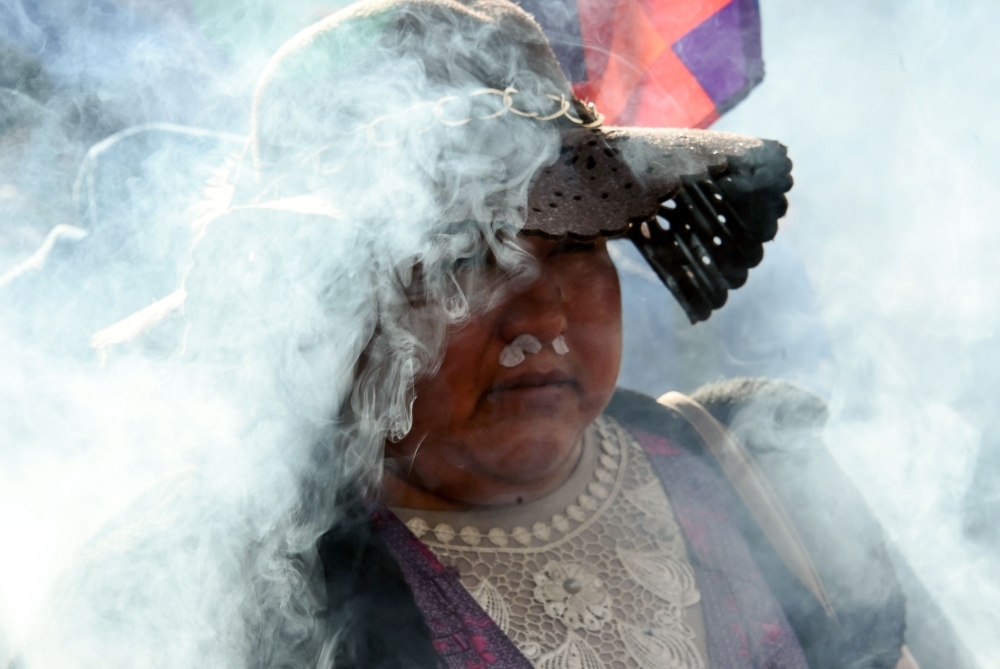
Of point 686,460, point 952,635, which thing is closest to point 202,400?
point 686,460

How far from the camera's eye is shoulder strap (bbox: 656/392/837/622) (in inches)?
77.5

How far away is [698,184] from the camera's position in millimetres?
1967

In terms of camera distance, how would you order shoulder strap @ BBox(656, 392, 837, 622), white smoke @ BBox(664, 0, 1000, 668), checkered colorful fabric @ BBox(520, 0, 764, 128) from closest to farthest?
shoulder strap @ BBox(656, 392, 837, 622) < white smoke @ BBox(664, 0, 1000, 668) < checkered colorful fabric @ BBox(520, 0, 764, 128)

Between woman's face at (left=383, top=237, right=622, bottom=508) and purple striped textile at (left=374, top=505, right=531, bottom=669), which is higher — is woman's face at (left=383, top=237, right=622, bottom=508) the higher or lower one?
the higher one

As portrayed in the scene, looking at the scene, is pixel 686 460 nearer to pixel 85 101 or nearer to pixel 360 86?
pixel 360 86

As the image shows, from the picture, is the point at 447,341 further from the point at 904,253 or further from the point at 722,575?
the point at 904,253

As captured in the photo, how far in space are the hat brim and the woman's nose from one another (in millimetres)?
193

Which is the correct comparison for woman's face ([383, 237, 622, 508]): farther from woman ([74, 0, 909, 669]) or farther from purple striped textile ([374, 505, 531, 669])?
purple striped textile ([374, 505, 531, 669])

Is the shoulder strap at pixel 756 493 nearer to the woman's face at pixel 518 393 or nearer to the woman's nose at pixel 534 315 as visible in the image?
the woman's face at pixel 518 393

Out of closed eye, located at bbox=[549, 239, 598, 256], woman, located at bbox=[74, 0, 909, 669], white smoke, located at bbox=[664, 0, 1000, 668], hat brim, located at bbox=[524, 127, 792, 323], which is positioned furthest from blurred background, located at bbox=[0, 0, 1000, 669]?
closed eye, located at bbox=[549, 239, 598, 256]

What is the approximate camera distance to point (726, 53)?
3568 mm

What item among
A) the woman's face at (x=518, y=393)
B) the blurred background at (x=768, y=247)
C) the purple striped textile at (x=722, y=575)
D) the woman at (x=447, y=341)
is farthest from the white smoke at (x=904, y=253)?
the woman's face at (x=518, y=393)

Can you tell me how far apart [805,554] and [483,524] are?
0.92m

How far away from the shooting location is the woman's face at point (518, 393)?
1.58 meters
